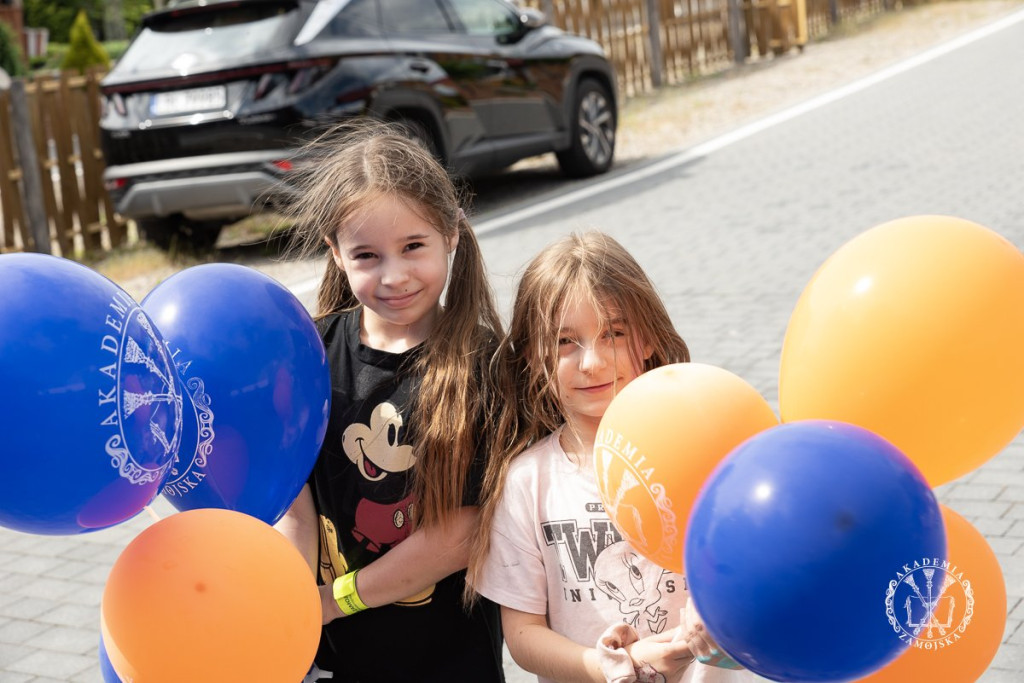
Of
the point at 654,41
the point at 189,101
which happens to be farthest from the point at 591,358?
the point at 654,41

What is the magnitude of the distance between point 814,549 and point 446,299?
3.47 ft

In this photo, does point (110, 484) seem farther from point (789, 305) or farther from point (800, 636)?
point (789, 305)

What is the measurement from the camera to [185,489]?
2.03 meters

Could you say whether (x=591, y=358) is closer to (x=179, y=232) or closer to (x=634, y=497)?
(x=634, y=497)

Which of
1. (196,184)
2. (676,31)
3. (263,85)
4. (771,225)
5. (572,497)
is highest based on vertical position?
(676,31)

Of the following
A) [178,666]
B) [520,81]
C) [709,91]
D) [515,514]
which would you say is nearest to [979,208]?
[520,81]

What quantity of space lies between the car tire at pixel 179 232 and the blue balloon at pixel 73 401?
25.4 ft

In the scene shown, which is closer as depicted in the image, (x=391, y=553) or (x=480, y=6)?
(x=391, y=553)

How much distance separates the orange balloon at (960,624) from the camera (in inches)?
72.1

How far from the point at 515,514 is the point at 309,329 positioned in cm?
50

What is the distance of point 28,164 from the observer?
32.1 ft

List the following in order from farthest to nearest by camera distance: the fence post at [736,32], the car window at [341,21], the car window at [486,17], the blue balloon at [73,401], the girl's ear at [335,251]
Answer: the fence post at [736,32] → the car window at [486,17] → the car window at [341,21] → the girl's ear at [335,251] → the blue balloon at [73,401]

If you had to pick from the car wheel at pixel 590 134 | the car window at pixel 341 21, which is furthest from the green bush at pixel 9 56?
the car window at pixel 341 21

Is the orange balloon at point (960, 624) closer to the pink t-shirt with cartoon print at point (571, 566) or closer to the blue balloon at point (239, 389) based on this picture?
the pink t-shirt with cartoon print at point (571, 566)
